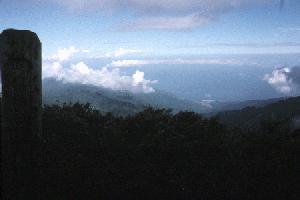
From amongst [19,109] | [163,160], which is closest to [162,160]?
[163,160]

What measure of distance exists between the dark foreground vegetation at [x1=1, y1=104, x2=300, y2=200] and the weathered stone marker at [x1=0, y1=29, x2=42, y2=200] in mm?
453

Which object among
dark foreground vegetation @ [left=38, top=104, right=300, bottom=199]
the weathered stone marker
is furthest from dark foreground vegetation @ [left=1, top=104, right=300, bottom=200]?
the weathered stone marker

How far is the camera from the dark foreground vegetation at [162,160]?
5.41 meters

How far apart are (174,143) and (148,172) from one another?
108 centimetres

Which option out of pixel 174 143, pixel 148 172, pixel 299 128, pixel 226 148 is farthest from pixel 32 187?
pixel 299 128

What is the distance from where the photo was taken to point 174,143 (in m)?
6.77

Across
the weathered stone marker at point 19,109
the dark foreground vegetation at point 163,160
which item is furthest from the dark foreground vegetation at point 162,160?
the weathered stone marker at point 19,109

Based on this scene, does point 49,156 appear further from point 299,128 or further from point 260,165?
point 299,128

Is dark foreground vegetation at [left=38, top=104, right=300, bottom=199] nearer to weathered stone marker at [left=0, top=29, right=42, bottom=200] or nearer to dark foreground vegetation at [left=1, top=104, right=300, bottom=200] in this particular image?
dark foreground vegetation at [left=1, top=104, right=300, bottom=200]

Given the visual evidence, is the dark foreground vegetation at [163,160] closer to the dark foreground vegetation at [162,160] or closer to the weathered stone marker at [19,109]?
the dark foreground vegetation at [162,160]

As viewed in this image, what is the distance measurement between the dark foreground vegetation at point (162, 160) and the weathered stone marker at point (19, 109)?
1.49 feet

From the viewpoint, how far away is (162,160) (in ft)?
20.8

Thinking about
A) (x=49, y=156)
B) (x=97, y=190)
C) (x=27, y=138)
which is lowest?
(x=97, y=190)

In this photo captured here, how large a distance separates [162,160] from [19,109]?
2.85 meters
